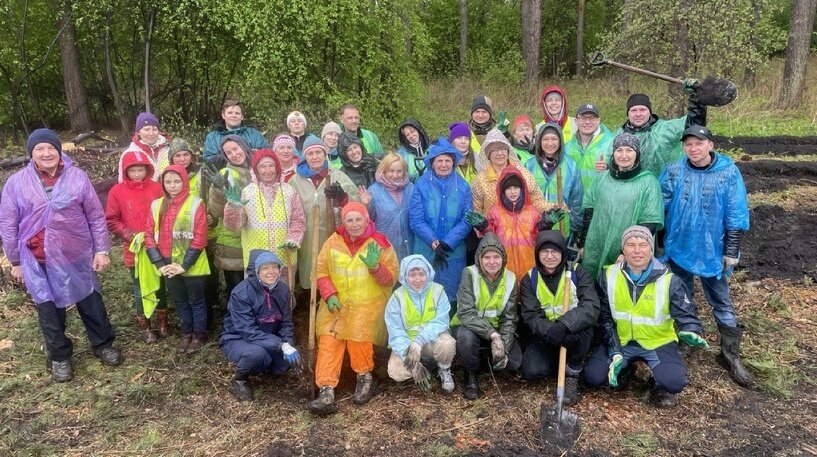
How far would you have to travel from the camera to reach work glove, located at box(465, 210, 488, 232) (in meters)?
4.41

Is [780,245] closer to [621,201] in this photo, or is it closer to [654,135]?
[654,135]

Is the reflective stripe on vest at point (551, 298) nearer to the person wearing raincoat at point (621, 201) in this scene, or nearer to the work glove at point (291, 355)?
the person wearing raincoat at point (621, 201)

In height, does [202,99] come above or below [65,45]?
below

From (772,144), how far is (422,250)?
10077 millimetres

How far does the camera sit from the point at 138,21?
12.0m

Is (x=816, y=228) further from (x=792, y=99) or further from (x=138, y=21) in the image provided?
(x=138, y=21)

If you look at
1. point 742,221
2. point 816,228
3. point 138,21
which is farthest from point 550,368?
point 138,21

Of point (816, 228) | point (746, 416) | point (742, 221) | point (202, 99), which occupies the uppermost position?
point (202, 99)

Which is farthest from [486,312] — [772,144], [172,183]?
[772,144]

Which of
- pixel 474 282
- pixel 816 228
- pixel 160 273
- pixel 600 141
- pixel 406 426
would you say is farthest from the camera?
pixel 816 228

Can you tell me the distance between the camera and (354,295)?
14.1 ft

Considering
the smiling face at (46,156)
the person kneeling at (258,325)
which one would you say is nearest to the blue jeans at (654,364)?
the person kneeling at (258,325)

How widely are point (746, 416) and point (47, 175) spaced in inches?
209

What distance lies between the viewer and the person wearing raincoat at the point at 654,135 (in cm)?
471
